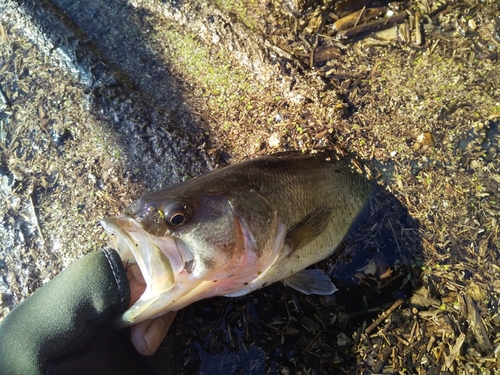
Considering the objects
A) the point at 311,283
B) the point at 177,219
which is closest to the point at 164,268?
the point at 177,219

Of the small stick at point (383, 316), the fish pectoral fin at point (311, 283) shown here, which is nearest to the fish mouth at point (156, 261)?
the fish pectoral fin at point (311, 283)

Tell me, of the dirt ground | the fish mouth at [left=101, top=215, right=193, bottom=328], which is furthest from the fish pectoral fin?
the fish mouth at [left=101, top=215, right=193, bottom=328]

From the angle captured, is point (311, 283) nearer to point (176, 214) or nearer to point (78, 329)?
point (176, 214)

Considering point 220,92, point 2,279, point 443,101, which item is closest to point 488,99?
point 443,101

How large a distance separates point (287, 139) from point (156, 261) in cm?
191

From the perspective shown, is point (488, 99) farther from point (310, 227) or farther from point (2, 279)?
point (2, 279)

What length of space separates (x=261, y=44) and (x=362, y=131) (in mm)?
1407

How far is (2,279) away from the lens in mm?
3783

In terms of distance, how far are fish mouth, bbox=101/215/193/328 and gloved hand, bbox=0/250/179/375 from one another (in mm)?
404

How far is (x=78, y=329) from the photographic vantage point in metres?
2.79

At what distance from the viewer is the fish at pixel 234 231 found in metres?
2.63

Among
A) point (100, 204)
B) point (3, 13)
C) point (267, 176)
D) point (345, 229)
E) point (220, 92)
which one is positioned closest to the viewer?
point (267, 176)

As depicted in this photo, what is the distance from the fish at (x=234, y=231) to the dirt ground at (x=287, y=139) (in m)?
0.43

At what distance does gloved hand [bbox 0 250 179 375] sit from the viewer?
2.63m
